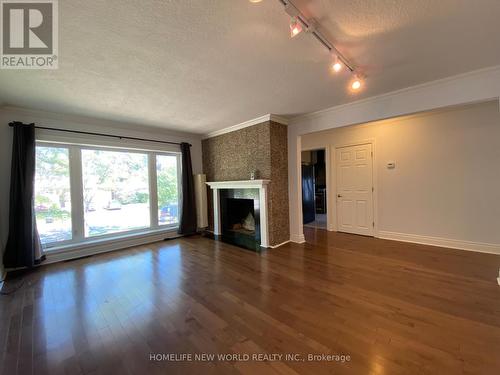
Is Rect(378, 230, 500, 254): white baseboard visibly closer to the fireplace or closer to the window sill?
the fireplace

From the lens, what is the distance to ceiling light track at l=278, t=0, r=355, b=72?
4.47 ft

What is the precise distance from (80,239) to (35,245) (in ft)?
1.98

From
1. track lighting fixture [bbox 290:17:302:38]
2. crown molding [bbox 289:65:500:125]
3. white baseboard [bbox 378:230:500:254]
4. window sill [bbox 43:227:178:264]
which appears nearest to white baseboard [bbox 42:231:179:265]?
window sill [bbox 43:227:178:264]

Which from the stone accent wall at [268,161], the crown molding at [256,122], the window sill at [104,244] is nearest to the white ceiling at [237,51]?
the crown molding at [256,122]

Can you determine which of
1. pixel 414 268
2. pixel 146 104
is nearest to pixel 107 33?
pixel 146 104

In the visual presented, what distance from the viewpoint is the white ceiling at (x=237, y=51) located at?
1447 mm

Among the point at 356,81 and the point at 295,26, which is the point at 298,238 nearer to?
the point at 356,81

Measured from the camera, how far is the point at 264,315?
189 centimetres

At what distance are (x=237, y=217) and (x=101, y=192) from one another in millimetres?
2892

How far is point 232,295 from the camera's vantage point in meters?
2.25

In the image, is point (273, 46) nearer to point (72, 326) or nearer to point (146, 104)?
point (146, 104)

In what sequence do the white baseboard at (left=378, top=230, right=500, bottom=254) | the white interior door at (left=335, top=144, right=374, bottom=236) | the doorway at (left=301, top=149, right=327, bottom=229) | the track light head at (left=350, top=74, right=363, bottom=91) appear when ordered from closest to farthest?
the track light head at (left=350, top=74, right=363, bottom=91) → the white baseboard at (left=378, top=230, right=500, bottom=254) → the white interior door at (left=335, top=144, right=374, bottom=236) → the doorway at (left=301, top=149, right=327, bottom=229)

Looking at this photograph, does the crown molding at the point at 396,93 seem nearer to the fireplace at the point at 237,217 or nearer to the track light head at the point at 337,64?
the track light head at the point at 337,64

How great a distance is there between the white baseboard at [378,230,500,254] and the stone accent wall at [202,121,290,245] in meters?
2.06
